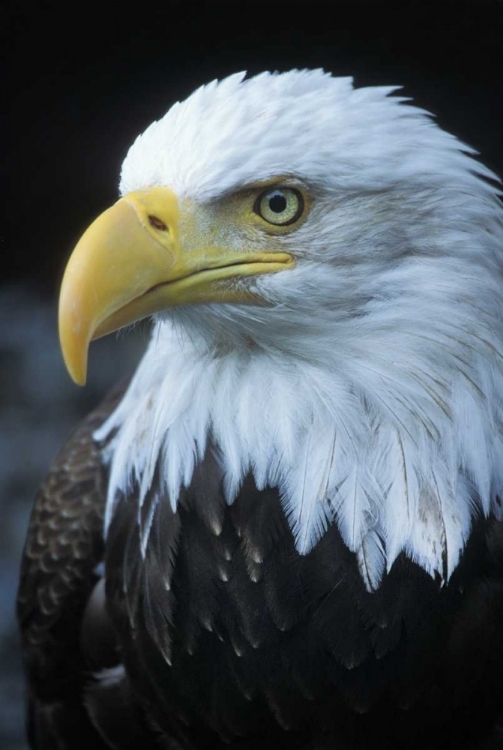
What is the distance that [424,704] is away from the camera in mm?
1403

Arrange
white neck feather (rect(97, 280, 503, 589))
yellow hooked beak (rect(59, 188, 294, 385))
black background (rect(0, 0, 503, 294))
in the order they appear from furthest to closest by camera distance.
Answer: black background (rect(0, 0, 503, 294)) < white neck feather (rect(97, 280, 503, 589)) < yellow hooked beak (rect(59, 188, 294, 385))

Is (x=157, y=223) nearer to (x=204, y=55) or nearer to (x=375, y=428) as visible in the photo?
(x=375, y=428)

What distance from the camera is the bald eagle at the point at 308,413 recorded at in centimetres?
121

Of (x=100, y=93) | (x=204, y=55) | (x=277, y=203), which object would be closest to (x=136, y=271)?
(x=277, y=203)

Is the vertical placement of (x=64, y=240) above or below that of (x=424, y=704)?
above

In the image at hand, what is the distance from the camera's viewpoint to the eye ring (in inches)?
47.8

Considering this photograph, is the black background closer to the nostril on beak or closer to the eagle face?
the eagle face

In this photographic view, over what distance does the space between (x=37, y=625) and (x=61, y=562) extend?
17 cm

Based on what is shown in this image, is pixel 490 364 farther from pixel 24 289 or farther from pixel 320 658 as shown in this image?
pixel 24 289

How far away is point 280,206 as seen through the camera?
1.22 m

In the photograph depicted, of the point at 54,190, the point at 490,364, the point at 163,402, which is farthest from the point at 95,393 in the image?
the point at 490,364

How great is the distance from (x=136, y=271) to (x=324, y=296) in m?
0.24

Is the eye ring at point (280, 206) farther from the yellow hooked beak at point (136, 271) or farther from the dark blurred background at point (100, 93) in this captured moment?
the dark blurred background at point (100, 93)

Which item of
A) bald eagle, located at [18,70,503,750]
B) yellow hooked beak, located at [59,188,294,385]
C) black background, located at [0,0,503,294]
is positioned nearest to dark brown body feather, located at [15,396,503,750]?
bald eagle, located at [18,70,503,750]
